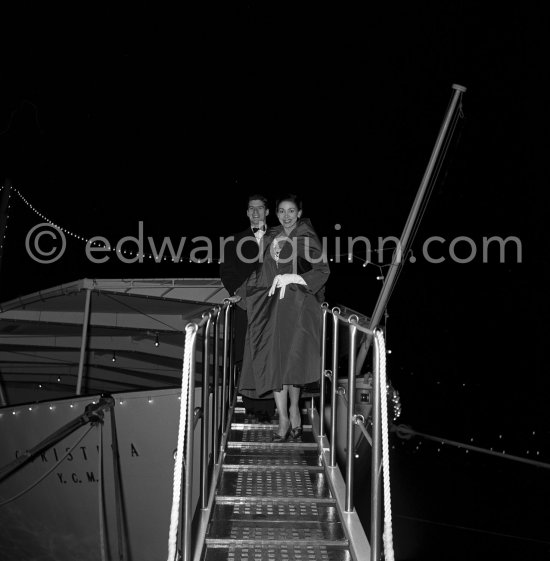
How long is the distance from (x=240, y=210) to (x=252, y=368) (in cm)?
941

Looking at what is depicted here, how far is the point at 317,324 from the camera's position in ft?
12.4

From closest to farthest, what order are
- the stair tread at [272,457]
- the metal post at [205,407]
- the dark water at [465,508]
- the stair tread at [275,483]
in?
1. the metal post at [205,407]
2. the stair tread at [275,483]
3. the stair tread at [272,457]
4. the dark water at [465,508]

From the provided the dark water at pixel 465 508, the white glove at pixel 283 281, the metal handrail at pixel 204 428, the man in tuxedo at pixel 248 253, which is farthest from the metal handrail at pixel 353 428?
the dark water at pixel 465 508

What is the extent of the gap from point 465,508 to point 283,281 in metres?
13.2

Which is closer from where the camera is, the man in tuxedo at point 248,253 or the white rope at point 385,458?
the white rope at point 385,458

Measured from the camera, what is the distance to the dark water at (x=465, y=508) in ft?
39.2

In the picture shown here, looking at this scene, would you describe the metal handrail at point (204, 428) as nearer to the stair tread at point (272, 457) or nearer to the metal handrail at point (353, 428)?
the stair tread at point (272, 457)

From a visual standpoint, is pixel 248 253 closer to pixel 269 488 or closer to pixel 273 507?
pixel 269 488

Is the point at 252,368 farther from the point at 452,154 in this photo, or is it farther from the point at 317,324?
the point at 452,154

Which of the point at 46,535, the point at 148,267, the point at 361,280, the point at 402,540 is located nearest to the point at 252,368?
the point at 46,535

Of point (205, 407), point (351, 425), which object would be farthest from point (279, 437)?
point (205, 407)

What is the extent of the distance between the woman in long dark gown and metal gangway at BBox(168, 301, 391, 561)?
16cm

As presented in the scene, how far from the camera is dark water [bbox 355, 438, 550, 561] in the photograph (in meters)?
11.9

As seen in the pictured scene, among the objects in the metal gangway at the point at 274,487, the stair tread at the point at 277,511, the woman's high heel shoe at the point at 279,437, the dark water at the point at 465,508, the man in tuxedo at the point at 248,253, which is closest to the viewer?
the metal gangway at the point at 274,487
